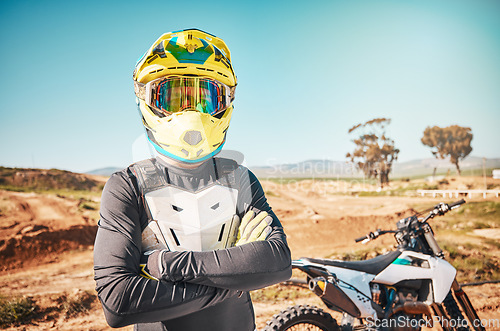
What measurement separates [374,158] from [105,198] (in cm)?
2408

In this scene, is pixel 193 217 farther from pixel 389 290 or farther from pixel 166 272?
pixel 389 290

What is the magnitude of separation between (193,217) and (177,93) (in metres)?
0.58

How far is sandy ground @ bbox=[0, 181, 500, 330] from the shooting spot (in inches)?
209

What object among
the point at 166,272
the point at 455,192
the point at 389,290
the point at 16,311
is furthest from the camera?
the point at 455,192

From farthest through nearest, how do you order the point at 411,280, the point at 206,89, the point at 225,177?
the point at 411,280
the point at 225,177
the point at 206,89

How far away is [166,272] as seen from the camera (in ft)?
4.11

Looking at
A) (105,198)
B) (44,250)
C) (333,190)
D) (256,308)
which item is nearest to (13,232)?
(44,250)

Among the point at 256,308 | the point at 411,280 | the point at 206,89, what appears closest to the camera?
the point at 206,89

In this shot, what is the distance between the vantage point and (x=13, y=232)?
32.6ft

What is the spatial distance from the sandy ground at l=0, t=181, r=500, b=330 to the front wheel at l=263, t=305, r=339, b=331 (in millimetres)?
2011

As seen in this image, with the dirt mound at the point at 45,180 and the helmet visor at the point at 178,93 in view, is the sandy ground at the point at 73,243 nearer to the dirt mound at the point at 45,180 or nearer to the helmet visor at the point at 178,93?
the dirt mound at the point at 45,180

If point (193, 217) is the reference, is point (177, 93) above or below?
above

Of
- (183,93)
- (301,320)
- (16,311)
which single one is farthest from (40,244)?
(183,93)

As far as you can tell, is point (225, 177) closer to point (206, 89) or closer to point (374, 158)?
point (206, 89)
